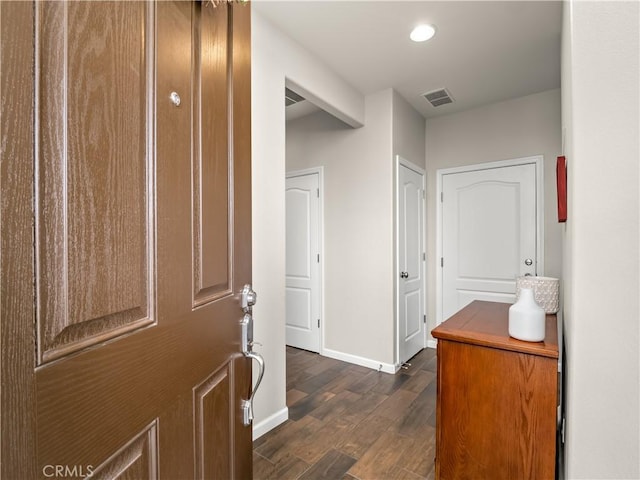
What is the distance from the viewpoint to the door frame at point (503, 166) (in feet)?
10.4

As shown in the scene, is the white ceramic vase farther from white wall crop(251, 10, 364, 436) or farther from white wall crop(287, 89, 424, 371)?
white wall crop(287, 89, 424, 371)

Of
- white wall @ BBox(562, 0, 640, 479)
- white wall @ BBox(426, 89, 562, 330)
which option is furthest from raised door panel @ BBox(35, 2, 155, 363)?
white wall @ BBox(426, 89, 562, 330)

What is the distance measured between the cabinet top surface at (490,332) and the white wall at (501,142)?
173cm

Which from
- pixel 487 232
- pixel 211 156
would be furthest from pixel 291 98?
pixel 211 156

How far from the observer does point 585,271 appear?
33.7 inches

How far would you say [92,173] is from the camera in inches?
21.0

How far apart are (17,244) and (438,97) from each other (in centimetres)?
355

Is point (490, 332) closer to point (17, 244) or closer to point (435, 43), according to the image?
→ point (17, 244)

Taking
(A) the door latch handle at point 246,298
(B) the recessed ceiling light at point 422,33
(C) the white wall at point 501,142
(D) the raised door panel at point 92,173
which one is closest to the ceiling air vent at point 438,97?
(C) the white wall at point 501,142

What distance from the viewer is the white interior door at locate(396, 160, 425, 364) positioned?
10.6 feet

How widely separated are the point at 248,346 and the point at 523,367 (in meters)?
1.09

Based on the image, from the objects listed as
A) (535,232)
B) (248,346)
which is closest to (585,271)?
(248,346)

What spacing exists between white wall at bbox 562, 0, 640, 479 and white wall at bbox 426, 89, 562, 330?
2.54m

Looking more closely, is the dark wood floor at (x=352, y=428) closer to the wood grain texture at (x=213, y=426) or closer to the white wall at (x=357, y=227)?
the white wall at (x=357, y=227)
